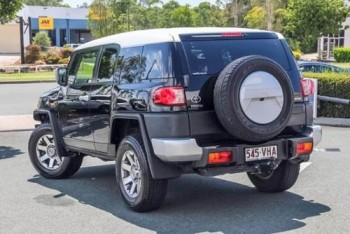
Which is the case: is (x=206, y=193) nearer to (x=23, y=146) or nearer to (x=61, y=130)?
(x=61, y=130)

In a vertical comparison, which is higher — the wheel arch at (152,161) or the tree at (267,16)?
the tree at (267,16)

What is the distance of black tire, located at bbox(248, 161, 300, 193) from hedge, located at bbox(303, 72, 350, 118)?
25.3 feet

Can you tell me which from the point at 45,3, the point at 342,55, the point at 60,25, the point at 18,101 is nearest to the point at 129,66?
the point at 18,101

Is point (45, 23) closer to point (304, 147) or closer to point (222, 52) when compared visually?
point (222, 52)

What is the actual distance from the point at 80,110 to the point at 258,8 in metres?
64.6

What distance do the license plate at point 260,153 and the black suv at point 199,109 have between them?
0.04 ft

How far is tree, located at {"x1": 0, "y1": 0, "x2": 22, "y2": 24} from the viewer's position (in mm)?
12727

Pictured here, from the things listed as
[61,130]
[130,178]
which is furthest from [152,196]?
[61,130]

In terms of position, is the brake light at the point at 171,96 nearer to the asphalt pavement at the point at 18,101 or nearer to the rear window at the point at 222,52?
the rear window at the point at 222,52

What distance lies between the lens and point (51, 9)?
89.3 metres

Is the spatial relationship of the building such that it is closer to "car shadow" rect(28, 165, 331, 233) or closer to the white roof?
"car shadow" rect(28, 165, 331, 233)

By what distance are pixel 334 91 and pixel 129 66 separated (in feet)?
29.4

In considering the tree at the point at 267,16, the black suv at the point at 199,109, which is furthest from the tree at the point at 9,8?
the tree at the point at 267,16

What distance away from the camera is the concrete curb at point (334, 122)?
13.3 m
